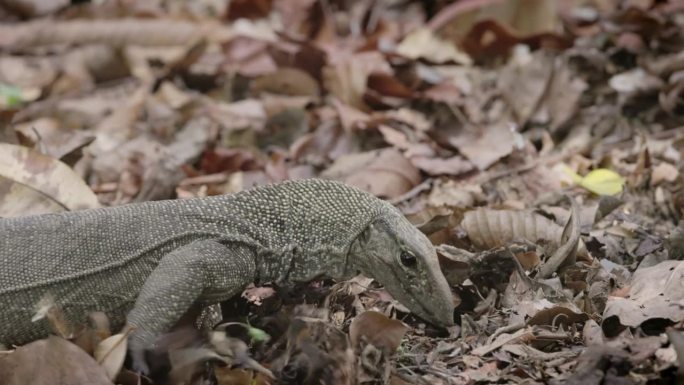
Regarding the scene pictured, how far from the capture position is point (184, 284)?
3615mm

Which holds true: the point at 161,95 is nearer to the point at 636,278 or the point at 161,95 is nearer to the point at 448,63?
the point at 448,63

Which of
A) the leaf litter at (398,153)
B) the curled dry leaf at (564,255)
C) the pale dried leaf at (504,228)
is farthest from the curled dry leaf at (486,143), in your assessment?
the curled dry leaf at (564,255)

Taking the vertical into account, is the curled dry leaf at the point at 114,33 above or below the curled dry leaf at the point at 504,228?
below

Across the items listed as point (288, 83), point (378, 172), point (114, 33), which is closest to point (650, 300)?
point (378, 172)

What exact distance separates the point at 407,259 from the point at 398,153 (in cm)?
220

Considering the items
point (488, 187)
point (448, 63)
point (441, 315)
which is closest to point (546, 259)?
point (441, 315)

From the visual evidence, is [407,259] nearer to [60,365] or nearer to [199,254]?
[199,254]

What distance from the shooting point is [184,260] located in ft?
12.1

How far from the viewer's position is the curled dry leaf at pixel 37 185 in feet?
15.3

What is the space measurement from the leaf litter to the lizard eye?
1.05 feet

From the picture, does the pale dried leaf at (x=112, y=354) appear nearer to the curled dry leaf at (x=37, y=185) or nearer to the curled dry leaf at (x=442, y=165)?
the curled dry leaf at (x=37, y=185)

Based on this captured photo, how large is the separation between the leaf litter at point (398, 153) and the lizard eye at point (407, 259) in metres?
0.32

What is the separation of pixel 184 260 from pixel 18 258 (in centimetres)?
71

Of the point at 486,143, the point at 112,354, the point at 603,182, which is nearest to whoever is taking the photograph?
the point at 112,354
